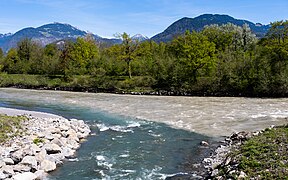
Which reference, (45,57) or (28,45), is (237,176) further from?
(28,45)

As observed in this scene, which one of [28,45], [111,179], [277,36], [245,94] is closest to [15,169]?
[111,179]

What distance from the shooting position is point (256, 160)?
14.2m

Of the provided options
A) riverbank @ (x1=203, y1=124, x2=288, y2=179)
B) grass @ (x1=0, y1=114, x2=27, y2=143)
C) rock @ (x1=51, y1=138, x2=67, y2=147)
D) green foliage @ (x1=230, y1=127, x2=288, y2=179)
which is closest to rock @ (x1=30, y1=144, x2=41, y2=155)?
rock @ (x1=51, y1=138, x2=67, y2=147)

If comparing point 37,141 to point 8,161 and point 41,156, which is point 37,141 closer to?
point 41,156

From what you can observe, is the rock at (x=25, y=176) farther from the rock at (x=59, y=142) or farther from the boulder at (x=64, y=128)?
the boulder at (x=64, y=128)

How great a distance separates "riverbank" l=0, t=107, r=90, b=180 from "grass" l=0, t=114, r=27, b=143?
191mm

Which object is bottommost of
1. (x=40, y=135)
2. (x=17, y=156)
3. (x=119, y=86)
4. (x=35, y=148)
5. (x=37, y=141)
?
(x=17, y=156)

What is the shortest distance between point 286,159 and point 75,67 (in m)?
62.8

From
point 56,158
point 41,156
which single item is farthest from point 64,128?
point 41,156

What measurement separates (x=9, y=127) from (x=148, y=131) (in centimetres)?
1041

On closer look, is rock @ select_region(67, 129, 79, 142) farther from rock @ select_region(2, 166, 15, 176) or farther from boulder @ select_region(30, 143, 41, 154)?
rock @ select_region(2, 166, 15, 176)

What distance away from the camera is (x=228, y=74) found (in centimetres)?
5228

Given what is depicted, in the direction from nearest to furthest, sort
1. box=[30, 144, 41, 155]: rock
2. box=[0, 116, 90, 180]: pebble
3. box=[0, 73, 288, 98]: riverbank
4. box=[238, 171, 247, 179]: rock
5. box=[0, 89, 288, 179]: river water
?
box=[238, 171, 247, 179]: rock, box=[0, 116, 90, 180]: pebble, box=[0, 89, 288, 179]: river water, box=[30, 144, 41, 155]: rock, box=[0, 73, 288, 98]: riverbank

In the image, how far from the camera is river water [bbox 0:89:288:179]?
16938 mm
